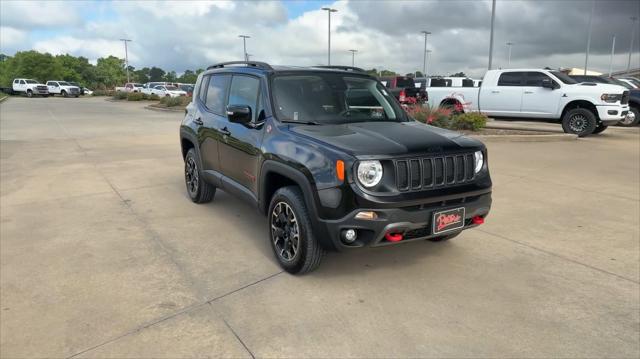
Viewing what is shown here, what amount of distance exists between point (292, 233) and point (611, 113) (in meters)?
11.7

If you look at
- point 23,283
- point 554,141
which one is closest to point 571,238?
point 23,283

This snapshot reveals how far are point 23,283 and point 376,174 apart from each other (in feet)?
9.71

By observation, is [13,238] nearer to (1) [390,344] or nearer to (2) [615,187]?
(1) [390,344]

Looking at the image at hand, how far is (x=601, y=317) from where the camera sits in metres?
3.22

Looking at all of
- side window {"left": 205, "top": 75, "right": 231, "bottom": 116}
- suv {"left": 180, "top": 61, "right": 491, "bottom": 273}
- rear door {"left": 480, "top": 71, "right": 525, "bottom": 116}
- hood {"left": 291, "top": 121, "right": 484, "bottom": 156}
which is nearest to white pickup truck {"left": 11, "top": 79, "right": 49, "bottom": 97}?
rear door {"left": 480, "top": 71, "right": 525, "bottom": 116}

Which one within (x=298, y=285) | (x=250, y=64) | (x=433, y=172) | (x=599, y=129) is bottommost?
(x=298, y=285)

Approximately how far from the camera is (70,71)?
9981 cm

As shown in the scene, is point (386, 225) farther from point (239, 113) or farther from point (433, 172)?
point (239, 113)

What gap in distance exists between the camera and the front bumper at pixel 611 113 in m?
12.1

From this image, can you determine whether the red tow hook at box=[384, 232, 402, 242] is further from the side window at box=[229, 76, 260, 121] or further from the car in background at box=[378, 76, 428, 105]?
the car in background at box=[378, 76, 428, 105]

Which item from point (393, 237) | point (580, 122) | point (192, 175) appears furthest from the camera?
point (580, 122)

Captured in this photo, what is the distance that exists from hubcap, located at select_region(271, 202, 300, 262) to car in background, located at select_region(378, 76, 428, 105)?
12547 millimetres

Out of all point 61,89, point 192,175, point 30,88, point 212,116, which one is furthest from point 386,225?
point 30,88

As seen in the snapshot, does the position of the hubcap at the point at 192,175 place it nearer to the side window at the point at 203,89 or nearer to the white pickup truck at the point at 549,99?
the side window at the point at 203,89
